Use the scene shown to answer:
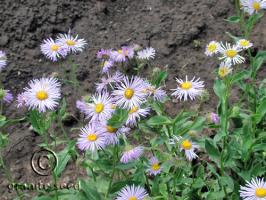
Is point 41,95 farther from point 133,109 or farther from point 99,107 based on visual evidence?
point 133,109

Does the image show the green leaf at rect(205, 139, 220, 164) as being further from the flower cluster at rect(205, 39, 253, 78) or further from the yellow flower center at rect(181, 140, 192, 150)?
the flower cluster at rect(205, 39, 253, 78)

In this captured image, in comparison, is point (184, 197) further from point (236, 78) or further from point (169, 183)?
point (236, 78)

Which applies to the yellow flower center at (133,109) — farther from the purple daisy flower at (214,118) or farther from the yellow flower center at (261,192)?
the yellow flower center at (261,192)

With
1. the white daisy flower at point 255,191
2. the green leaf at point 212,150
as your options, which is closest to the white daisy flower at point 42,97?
the green leaf at point 212,150

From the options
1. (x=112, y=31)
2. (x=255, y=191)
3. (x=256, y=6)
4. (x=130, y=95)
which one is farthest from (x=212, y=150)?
(x=112, y=31)

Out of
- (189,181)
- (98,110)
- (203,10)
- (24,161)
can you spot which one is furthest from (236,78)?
(203,10)

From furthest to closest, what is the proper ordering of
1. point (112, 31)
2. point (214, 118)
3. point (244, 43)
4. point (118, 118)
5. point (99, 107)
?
point (112, 31), point (244, 43), point (214, 118), point (99, 107), point (118, 118)
